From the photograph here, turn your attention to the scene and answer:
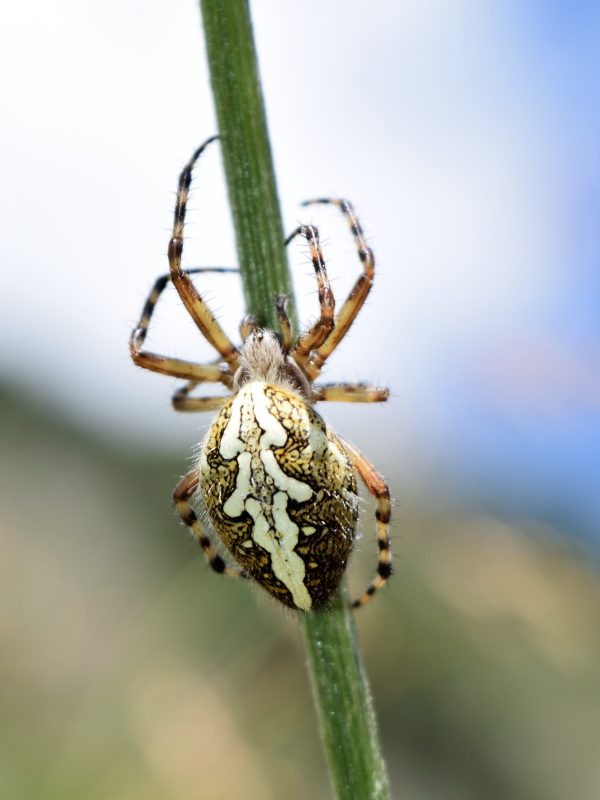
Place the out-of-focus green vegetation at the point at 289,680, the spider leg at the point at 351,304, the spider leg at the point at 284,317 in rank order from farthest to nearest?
the out-of-focus green vegetation at the point at 289,680, the spider leg at the point at 351,304, the spider leg at the point at 284,317

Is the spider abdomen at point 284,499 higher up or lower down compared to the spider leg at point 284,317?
lower down

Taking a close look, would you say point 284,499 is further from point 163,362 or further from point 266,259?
point 163,362

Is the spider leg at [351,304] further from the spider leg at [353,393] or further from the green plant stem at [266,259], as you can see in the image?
the green plant stem at [266,259]

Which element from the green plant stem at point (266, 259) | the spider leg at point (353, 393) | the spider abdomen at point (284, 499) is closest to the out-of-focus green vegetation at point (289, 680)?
the spider leg at point (353, 393)

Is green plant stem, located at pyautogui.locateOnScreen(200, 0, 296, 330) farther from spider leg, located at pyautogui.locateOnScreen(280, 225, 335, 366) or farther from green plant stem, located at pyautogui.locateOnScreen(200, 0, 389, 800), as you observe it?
spider leg, located at pyautogui.locateOnScreen(280, 225, 335, 366)

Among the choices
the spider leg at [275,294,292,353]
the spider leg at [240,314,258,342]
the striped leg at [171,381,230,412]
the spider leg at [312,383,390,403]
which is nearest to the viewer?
the spider leg at [275,294,292,353]

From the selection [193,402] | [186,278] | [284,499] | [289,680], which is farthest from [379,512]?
[289,680]

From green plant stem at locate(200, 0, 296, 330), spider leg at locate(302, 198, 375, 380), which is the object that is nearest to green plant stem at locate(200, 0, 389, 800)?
green plant stem at locate(200, 0, 296, 330)
